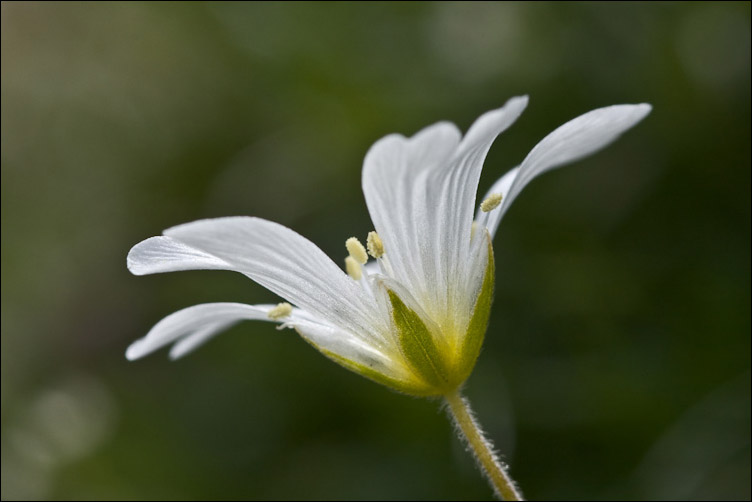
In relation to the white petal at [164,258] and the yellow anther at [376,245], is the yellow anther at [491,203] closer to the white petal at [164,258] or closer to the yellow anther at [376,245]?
the yellow anther at [376,245]

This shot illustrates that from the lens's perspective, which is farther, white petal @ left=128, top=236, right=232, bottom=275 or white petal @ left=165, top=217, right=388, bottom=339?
white petal @ left=128, top=236, right=232, bottom=275

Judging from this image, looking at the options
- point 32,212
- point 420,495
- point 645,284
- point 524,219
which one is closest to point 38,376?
point 32,212

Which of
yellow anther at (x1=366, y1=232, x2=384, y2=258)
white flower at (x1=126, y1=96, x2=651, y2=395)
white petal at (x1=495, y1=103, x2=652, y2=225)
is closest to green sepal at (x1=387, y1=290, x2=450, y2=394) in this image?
white flower at (x1=126, y1=96, x2=651, y2=395)

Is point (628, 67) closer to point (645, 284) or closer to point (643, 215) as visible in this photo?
point (643, 215)

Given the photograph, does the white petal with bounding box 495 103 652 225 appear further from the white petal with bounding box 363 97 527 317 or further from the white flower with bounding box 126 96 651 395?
the white petal with bounding box 363 97 527 317

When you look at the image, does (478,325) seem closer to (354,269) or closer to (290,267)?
(354,269)

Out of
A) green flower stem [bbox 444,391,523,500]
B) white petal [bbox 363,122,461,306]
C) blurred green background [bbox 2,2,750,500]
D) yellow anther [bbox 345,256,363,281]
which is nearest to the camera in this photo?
white petal [bbox 363,122,461,306]

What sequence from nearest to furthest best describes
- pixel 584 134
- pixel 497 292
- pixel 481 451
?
pixel 584 134 → pixel 481 451 → pixel 497 292

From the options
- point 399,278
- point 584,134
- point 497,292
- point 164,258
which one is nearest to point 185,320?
point 164,258
